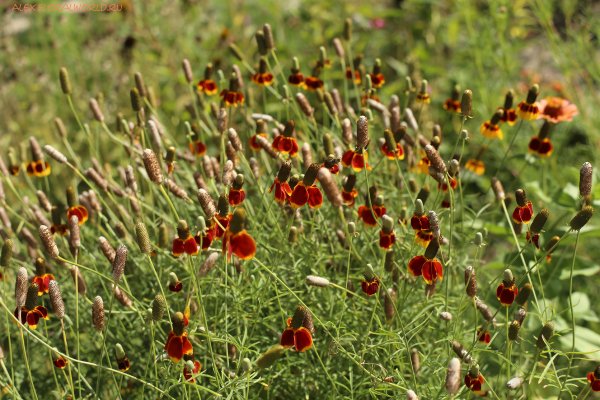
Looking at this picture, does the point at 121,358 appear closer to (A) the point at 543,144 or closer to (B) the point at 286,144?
(B) the point at 286,144

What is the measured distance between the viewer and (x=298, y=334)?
0.99 meters

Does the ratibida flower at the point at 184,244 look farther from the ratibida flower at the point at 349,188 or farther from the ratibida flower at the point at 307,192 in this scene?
the ratibida flower at the point at 349,188

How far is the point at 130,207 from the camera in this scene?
5.43 ft

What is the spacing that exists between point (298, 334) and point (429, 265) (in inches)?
13.3

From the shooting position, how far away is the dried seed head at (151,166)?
1.06 meters

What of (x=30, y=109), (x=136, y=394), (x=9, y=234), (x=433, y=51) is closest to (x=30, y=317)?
(x=136, y=394)

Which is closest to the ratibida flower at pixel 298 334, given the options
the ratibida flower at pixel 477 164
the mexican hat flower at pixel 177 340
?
the mexican hat flower at pixel 177 340

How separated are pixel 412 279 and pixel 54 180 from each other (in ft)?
9.77

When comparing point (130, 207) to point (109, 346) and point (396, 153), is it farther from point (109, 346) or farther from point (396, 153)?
point (396, 153)

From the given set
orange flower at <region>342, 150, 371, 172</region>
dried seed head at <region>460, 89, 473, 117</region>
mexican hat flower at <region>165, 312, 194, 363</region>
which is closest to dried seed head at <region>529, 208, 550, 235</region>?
dried seed head at <region>460, 89, 473, 117</region>

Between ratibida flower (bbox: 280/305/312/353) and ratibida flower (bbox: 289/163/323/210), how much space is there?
217 millimetres

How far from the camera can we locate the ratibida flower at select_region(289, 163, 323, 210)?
1017 mm

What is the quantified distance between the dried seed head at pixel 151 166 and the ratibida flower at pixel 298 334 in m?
0.42

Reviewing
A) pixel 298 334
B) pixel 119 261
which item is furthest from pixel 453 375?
pixel 119 261
